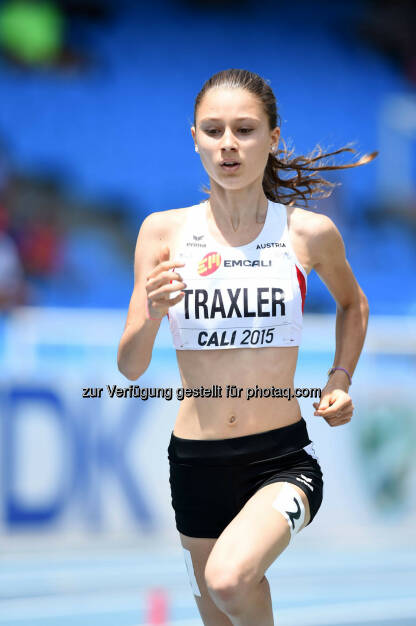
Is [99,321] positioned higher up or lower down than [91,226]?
lower down

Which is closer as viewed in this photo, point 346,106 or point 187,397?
point 187,397

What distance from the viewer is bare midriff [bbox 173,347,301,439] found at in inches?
121

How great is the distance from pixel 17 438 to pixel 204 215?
335cm

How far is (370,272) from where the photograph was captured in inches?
518

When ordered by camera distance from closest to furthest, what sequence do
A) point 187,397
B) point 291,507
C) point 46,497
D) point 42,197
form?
point 291,507 → point 187,397 → point 46,497 → point 42,197

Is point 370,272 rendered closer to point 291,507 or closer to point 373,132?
point 373,132

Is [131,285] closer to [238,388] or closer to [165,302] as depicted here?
[238,388]

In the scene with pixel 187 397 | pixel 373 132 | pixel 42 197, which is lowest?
pixel 187 397

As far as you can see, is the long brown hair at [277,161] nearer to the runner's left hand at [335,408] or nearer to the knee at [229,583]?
the runner's left hand at [335,408]

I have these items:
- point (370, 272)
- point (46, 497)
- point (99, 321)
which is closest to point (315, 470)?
point (46, 497)

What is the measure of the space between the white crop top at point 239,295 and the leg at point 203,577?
0.65m

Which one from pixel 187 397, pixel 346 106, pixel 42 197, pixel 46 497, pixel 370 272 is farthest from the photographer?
pixel 346 106

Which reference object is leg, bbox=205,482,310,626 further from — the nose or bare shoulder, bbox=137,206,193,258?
the nose

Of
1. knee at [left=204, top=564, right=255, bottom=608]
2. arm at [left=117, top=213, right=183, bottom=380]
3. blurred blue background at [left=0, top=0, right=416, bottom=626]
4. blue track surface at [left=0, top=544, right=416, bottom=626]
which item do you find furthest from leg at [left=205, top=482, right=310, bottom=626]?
blue track surface at [left=0, top=544, right=416, bottom=626]
